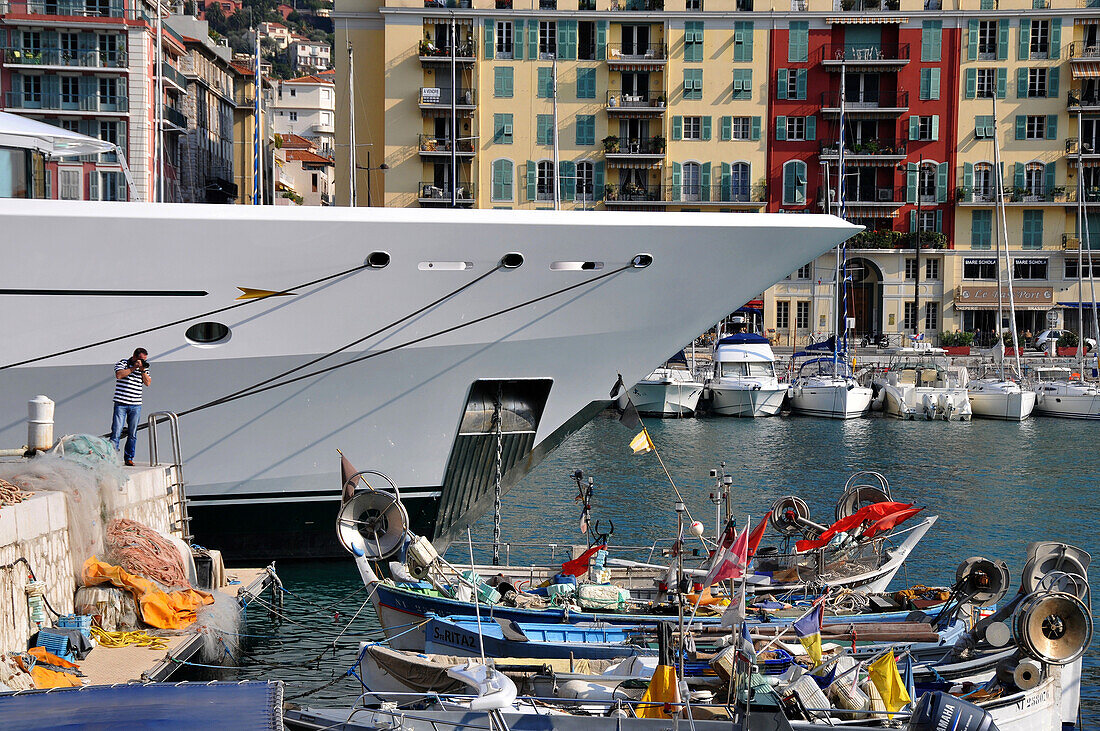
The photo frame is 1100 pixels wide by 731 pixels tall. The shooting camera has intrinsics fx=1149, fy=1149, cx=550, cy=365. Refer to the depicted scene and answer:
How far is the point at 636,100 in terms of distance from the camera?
5919 cm

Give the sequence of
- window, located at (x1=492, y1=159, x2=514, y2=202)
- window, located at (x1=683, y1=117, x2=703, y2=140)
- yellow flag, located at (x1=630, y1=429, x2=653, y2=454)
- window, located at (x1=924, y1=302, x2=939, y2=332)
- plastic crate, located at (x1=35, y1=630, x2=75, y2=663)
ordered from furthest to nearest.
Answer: window, located at (x1=924, y1=302, x2=939, y2=332), window, located at (x1=683, y1=117, x2=703, y2=140), window, located at (x1=492, y1=159, x2=514, y2=202), yellow flag, located at (x1=630, y1=429, x2=653, y2=454), plastic crate, located at (x1=35, y1=630, x2=75, y2=663)

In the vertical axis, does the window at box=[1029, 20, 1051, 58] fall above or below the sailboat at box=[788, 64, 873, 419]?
above

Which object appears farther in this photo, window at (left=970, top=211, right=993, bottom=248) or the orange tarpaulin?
window at (left=970, top=211, right=993, bottom=248)

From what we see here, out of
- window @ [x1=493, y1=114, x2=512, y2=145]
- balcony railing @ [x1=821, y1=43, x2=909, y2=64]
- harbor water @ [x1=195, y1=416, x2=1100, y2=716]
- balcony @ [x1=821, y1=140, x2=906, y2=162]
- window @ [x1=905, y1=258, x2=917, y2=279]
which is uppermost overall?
balcony railing @ [x1=821, y1=43, x2=909, y2=64]

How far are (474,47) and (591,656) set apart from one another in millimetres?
49046

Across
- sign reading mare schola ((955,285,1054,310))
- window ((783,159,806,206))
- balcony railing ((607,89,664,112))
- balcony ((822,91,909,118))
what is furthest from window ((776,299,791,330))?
balcony railing ((607,89,664,112))

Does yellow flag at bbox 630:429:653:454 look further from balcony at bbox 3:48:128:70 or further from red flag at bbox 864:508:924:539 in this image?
balcony at bbox 3:48:128:70

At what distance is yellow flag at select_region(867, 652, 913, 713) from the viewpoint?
1070 centimetres

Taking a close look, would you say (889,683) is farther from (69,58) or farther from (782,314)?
(782,314)

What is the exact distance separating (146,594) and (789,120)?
5280 centimetres

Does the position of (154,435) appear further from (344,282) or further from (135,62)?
(135,62)

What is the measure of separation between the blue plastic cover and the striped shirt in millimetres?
7481

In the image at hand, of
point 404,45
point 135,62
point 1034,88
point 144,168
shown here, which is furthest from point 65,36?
point 1034,88

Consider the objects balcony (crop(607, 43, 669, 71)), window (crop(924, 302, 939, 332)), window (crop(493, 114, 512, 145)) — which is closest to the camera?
window (crop(493, 114, 512, 145))
